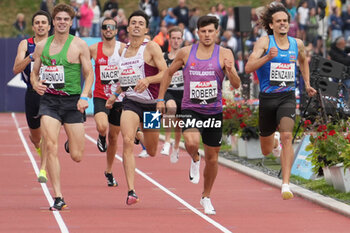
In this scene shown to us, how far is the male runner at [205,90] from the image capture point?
1171cm

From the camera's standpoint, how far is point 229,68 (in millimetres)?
11406

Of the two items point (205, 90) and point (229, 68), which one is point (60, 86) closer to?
point (205, 90)

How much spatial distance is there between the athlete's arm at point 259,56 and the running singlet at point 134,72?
1.21 metres

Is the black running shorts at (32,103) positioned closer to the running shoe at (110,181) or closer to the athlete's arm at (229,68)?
the running shoe at (110,181)

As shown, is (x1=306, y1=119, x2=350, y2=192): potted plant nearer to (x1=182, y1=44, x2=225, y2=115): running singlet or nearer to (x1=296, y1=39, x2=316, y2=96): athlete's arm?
(x1=296, y1=39, x2=316, y2=96): athlete's arm

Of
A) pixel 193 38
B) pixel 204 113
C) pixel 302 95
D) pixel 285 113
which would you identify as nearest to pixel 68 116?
pixel 204 113

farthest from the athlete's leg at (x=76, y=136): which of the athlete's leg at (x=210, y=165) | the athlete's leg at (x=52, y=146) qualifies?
the athlete's leg at (x=210, y=165)

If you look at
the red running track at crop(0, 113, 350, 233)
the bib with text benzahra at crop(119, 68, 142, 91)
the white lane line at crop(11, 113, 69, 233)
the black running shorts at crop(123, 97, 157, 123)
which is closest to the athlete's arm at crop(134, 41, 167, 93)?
the bib with text benzahra at crop(119, 68, 142, 91)

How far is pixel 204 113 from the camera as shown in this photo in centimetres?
1180

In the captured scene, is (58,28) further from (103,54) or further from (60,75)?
(103,54)

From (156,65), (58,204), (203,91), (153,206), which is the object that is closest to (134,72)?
(156,65)

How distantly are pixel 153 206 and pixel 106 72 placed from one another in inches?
105

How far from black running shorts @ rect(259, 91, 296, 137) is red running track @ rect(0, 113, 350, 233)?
1043mm

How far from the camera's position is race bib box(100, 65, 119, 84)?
47.4 feet
